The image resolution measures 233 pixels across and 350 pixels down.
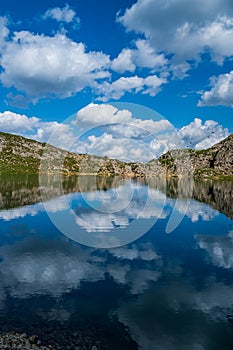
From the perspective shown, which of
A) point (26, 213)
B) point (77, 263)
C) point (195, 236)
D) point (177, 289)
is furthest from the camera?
point (26, 213)

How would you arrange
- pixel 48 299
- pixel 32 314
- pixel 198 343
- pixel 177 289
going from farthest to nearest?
pixel 177 289, pixel 48 299, pixel 32 314, pixel 198 343

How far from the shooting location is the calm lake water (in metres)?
28.9

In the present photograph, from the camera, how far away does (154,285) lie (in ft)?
131

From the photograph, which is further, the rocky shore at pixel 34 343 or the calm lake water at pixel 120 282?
the calm lake water at pixel 120 282

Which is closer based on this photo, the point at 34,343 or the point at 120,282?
the point at 34,343

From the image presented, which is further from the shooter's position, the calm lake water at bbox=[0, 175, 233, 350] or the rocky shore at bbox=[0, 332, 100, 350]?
the calm lake water at bbox=[0, 175, 233, 350]

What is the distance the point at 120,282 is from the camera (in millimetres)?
41188

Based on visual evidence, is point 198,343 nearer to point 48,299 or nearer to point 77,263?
point 48,299

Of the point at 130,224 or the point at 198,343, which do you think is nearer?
the point at 198,343

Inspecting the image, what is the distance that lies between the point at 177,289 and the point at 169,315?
6.83 meters

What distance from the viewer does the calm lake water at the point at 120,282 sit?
1139 inches

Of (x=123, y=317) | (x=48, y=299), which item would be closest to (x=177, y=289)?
(x=123, y=317)

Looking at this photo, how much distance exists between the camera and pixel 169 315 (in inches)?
1268

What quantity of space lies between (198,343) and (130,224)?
50.0 metres
